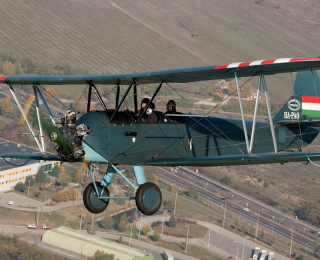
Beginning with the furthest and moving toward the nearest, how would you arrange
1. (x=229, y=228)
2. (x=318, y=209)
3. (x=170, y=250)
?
(x=318, y=209)
(x=229, y=228)
(x=170, y=250)

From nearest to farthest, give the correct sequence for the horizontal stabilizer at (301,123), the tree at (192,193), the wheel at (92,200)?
the wheel at (92,200) < the horizontal stabilizer at (301,123) < the tree at (192,193)

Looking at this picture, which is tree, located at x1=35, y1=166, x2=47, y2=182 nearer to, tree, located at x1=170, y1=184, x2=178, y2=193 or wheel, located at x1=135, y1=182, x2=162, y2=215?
tree, located at x1=170, y1=184, x2=178, y2=193

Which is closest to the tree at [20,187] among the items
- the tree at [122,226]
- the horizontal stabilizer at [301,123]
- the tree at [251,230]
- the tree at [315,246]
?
the tree at [122,226]

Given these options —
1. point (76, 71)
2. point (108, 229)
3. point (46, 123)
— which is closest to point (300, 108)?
point (46, 123)

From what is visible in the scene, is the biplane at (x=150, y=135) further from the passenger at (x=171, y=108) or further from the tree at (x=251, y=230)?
the tree at (x=251, y=230)

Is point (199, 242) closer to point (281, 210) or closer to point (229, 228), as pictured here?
point (229, 228)

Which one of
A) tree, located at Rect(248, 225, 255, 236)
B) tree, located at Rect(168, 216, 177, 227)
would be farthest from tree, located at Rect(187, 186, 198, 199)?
tree, located at Rect(168, 216, 177, 227)
